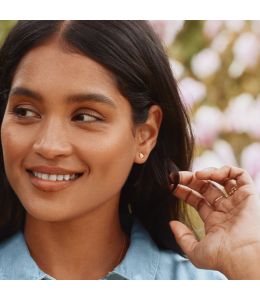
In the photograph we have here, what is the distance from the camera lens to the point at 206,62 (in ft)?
7.55

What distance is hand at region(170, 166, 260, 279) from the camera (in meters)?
1.70

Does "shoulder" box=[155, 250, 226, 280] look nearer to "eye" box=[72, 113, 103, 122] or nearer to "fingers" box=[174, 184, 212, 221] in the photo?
"fingers" box=[174, 184, 212, 221]

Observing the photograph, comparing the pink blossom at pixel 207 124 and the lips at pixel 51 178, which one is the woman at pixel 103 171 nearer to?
the lips at pixel 51 178

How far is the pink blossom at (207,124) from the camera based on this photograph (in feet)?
7.15

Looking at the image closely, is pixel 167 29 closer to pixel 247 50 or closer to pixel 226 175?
pixel 247 50

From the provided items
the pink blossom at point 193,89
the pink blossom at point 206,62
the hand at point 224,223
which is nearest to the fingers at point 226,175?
the hand at point 224,223

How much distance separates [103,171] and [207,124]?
0.64 meters

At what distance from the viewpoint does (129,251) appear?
186cm

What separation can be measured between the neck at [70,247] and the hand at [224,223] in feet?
0.64

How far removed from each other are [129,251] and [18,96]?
0.51 metres

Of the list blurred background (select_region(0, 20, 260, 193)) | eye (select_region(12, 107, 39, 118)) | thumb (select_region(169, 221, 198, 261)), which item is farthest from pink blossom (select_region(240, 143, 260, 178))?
eye (select_region(12, 107, 39, 118))

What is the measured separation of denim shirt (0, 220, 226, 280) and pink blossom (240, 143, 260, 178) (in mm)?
369

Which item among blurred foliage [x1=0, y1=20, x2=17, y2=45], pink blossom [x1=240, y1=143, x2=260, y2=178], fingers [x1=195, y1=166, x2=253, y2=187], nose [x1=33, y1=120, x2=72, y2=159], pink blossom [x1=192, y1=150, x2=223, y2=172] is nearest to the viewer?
nose [x1=33, y1=120, x2=72, y2=159]
